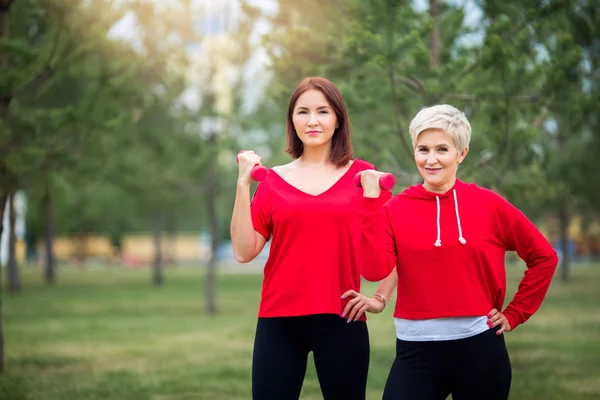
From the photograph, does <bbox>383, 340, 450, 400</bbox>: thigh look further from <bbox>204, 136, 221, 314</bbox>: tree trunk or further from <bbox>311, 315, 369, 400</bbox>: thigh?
<bbox>204, 136, 221, 314</bbox>: tree trunk

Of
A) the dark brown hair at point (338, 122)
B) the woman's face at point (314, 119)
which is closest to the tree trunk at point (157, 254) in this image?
the dark brown hair at point (338, 122)

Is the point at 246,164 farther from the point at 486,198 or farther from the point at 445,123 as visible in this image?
the point at 486,198

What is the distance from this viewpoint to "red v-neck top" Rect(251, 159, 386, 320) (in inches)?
125

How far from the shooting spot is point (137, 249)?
60500 millimetres

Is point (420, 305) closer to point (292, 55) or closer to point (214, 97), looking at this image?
point (292, 55)

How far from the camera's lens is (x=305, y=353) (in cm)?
326

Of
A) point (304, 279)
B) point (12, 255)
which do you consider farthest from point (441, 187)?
point (12, 255)

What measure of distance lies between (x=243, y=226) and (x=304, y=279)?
32cm

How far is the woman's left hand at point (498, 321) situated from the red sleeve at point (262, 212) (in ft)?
3.09

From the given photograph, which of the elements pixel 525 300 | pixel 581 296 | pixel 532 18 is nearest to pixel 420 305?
pixel 525 300

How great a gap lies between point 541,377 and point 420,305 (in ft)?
18.2

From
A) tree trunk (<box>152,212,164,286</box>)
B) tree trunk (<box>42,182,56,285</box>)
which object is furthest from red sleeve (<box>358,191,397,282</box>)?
tree trunk (<box>152,212,164,286</box>)

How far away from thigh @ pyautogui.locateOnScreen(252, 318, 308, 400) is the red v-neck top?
2.2 inches

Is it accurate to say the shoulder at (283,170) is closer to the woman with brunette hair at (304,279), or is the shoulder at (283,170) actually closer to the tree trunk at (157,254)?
the woman with brunette hair at (304,279)
